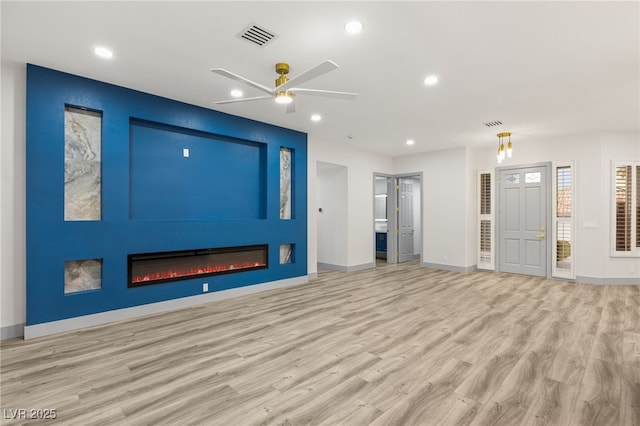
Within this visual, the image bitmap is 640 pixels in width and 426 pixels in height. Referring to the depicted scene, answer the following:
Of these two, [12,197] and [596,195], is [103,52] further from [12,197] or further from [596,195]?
[596,195]

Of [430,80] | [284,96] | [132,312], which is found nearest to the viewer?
[284,96]

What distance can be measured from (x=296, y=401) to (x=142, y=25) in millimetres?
3386

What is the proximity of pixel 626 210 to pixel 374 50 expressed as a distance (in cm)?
640

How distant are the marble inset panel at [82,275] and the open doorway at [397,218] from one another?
240 inches

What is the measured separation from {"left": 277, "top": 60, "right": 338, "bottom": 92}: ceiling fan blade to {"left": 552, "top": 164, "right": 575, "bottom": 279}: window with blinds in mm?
6215

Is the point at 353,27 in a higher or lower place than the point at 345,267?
higher

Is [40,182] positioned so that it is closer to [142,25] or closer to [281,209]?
[142,25]

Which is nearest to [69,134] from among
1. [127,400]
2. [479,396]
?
[127,400]

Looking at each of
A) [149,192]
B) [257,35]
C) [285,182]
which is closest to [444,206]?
[285,182]

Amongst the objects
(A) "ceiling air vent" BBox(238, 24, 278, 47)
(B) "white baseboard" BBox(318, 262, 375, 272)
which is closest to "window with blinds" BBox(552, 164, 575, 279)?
(B) "white baseboard" BBox(318, 262, 375, 272)

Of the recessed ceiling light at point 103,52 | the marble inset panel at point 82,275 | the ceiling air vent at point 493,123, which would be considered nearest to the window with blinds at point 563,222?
the ceiling air vent at point 493,123

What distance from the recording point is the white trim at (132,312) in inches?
139

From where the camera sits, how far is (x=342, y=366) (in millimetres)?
2814

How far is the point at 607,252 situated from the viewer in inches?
242
